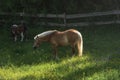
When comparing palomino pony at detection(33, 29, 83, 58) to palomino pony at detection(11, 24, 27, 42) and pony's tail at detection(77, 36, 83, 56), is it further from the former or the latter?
palomino pony at detection(11, 24, 27, 42)

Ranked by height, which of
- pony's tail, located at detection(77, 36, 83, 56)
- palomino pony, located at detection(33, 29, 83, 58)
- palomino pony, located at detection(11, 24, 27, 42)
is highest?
palomino pony, located at detection(33, 29, 83, 58)

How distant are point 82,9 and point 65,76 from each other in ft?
42.5

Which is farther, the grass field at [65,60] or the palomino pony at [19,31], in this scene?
the palomino pony at [19,31]

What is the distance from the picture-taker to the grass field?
1247 centimetres

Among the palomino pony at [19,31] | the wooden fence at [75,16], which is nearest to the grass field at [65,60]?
the palomino pony at [19,31]

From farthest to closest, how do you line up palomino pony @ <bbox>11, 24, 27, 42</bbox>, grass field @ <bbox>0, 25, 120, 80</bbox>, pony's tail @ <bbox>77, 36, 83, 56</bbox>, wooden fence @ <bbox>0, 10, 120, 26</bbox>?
wooden fence @ <bbox>0, 10, 120, 26</bbox>, palomino pony @ <bbox>11, 24, 27, 42</bbox>, pony's tail @ <bbox>77, 36, 83, 56</bbox>, grass field @ <bbox>0, 25, 120, 80</bbox>

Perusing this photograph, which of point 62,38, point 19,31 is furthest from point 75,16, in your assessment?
point 62,38

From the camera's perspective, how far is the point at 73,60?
15094 millimetres

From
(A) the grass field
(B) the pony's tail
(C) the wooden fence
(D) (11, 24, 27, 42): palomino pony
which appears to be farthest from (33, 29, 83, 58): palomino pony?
(C) the wooden fence

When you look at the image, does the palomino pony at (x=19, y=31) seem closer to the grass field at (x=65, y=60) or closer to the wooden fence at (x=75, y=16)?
the grass field at (x=65, y=60)

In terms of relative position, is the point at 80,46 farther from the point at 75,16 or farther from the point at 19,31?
the point at 75,16

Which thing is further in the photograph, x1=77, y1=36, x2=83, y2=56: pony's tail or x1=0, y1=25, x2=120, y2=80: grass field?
x1=77, y1=36, x2=83, y2=56: pony's tail

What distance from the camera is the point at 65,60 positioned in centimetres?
1555

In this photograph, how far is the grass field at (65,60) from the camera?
491 inches
